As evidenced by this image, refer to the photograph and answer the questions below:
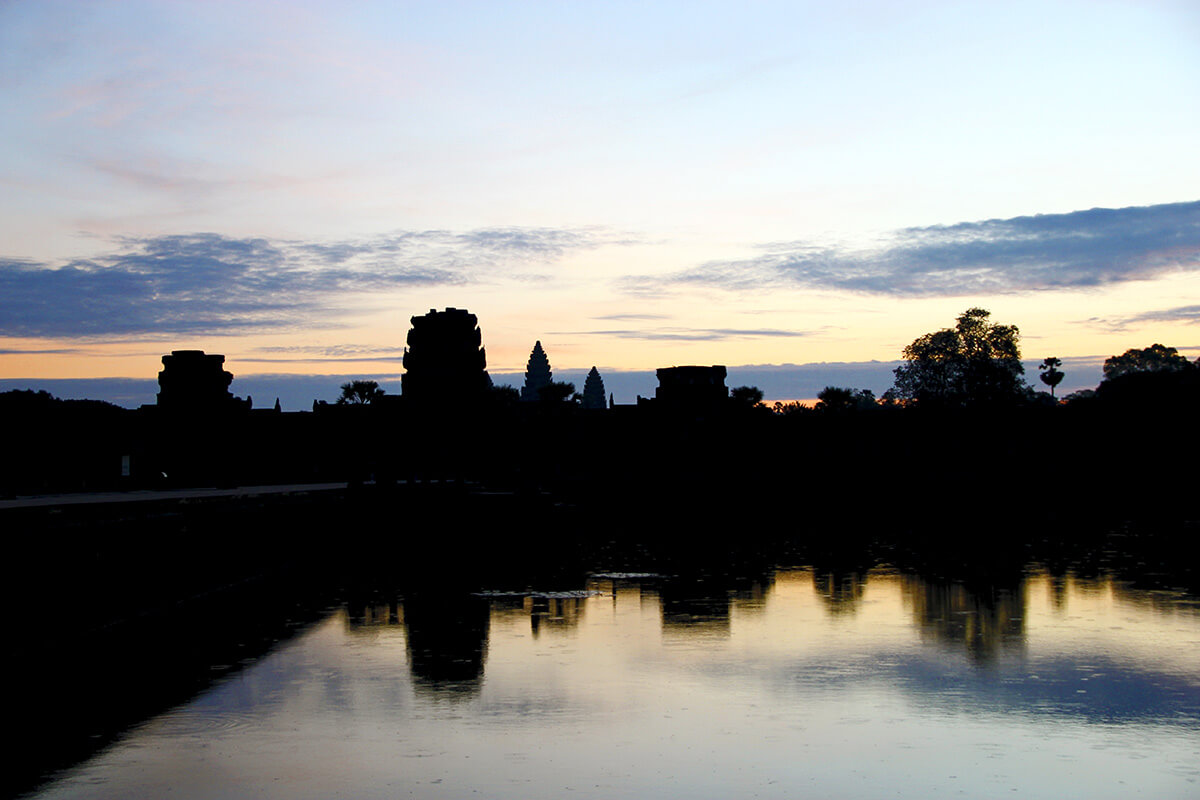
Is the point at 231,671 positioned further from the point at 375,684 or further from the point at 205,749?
the point at 205,749

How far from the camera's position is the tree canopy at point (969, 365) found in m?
126

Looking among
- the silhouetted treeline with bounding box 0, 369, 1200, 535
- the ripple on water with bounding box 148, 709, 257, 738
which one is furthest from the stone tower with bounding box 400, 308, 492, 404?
the ripple on water with bounding box 148, 709, 257, 738

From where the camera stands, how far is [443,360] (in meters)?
94.8

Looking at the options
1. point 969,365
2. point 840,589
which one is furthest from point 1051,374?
point 840,589

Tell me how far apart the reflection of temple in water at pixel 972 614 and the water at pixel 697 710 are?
98 mm

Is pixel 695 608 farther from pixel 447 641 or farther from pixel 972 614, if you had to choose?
pixel 447 641

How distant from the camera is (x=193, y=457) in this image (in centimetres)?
6141

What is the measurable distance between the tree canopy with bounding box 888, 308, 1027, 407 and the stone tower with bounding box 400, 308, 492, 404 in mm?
54294

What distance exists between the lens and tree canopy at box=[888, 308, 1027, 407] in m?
126

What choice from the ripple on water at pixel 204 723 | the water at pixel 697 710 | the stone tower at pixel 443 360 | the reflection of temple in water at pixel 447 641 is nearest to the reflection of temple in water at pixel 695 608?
the water at pixel 697 710

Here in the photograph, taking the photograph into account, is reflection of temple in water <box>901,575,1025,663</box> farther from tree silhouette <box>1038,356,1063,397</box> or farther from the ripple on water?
tree silhouette <box>1038,356,1063,397</box>

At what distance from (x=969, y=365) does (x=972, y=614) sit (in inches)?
4462

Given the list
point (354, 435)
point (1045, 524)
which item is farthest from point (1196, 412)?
point (354, 435)

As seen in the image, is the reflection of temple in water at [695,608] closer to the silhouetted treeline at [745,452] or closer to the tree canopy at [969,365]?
the silhouetted treeline at [745,452]
